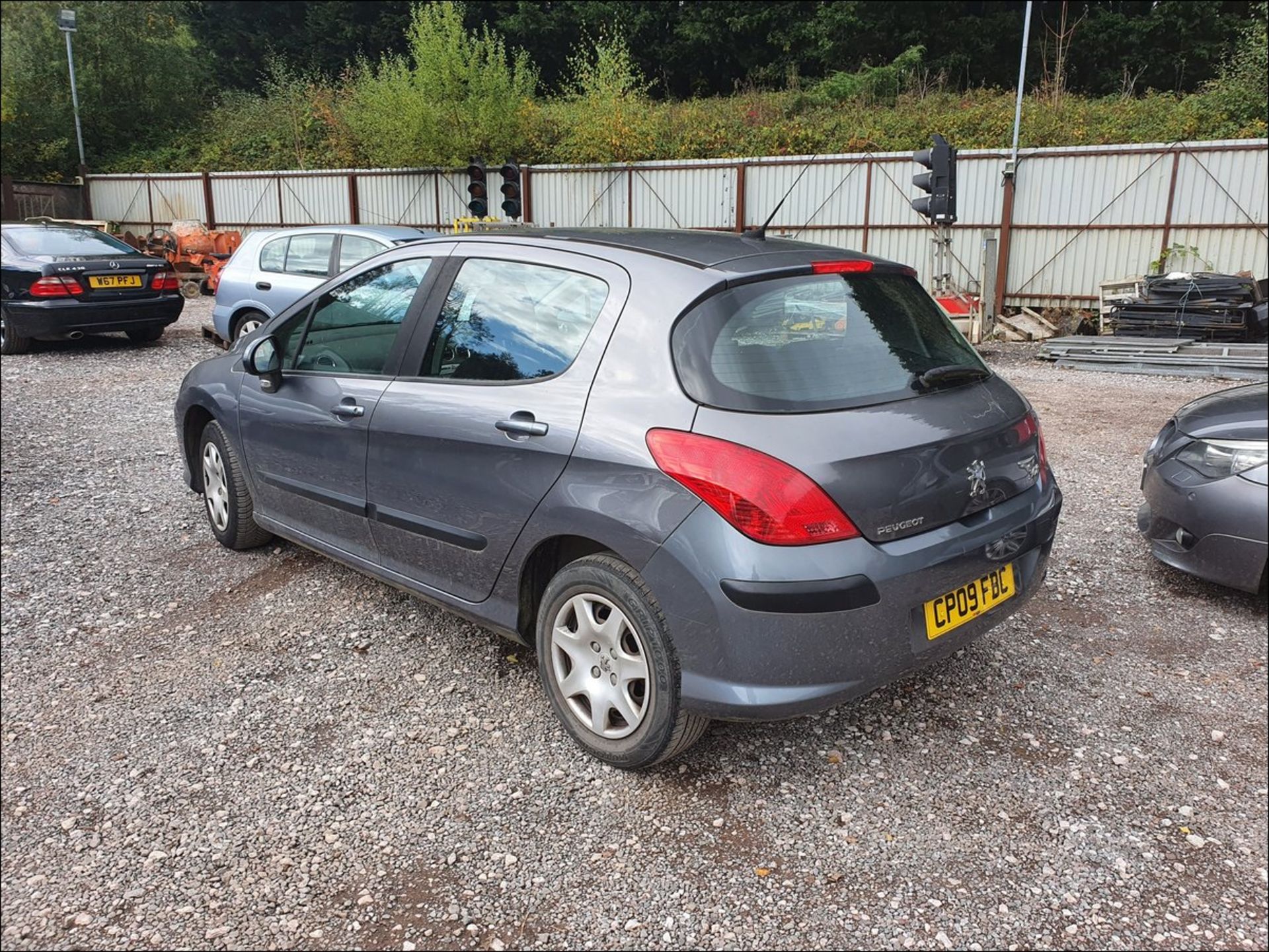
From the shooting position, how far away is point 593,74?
24.2 meters

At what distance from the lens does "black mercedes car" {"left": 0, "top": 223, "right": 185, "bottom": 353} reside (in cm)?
1055

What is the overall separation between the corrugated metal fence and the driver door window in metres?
13.2

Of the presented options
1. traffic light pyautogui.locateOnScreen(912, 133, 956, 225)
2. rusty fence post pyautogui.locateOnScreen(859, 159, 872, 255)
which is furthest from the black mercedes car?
rusty fence post pyautogui.locateOnScreen(859, 159, 872, 255)

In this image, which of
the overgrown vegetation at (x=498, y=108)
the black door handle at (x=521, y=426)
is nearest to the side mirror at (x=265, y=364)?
the black door handle at (x=521, y=426)

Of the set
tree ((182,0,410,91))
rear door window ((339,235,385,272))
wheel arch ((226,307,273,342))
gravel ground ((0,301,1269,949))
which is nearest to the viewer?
gravel ground ((0,301,1269,949))

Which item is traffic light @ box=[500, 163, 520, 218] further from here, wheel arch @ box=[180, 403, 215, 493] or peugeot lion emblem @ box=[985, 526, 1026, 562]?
peugeot lion emblem @ box=[985, 526, 1026, 562]

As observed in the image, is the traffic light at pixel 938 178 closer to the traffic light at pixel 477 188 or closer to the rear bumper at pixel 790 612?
the traffic light at pixel 477 188

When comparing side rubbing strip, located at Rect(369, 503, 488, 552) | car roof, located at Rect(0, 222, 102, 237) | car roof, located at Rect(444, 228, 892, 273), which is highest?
car roof, located at Rect(444, 228, 892, 273)

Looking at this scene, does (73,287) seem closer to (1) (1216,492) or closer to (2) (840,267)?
(2) (840,267)

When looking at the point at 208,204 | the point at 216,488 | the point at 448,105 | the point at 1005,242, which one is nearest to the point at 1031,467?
the point at 216,488

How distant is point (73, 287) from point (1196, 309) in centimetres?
1415

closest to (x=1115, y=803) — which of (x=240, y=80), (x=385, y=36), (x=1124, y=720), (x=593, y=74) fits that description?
(x=1124, y=720)

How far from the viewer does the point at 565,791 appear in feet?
9.34

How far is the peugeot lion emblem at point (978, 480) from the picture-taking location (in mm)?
2797
